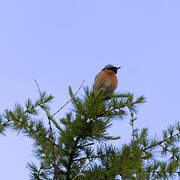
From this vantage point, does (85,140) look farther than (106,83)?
No

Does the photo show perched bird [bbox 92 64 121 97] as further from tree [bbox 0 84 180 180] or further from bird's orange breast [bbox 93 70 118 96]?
tree [bbox 0 84 180 180]

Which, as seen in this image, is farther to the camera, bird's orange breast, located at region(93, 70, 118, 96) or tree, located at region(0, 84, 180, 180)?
bird's orange breast, located at region(93, 70, 118, 96)

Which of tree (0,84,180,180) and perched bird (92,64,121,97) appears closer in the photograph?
tree (0,84,180,180)

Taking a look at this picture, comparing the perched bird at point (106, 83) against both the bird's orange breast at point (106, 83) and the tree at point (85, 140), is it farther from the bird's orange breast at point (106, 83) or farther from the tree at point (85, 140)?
the tree at point (85, 140)

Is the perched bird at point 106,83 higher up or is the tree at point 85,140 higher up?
the perched bird at point 106,83

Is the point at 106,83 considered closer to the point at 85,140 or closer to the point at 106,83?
the point at 106,83

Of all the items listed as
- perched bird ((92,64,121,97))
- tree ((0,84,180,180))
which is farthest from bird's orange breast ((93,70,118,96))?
tree ((0,84,180,180))

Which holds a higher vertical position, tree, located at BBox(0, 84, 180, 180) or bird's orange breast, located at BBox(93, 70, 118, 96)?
bird's orange breast, located at BBox(93, 70, 118, 96)

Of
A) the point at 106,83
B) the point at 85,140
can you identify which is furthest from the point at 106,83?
the point at 85,140

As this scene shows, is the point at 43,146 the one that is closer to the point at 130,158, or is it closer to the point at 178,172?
the point at 130,158

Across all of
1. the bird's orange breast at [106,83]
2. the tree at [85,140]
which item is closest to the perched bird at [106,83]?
the bird's orange breast at [106,83]

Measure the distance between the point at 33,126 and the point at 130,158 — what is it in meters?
1.06

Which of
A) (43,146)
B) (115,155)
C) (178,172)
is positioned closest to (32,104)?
(43,146)

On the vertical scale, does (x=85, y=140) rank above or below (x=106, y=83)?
below
